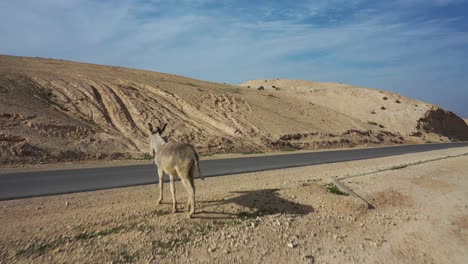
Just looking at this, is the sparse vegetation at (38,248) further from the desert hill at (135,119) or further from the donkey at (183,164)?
the desert hill at (135,119)

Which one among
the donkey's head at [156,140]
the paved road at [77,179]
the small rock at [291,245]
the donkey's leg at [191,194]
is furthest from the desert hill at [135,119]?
the small rock at [291,245]

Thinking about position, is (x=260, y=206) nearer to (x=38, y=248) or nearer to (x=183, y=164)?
(x=183, y=164)

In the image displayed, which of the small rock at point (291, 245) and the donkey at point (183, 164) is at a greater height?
the donkey at point (183, 164)

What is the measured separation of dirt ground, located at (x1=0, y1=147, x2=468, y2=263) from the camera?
624cm

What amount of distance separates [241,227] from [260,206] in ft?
4.92

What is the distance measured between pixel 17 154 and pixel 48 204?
11.5 m

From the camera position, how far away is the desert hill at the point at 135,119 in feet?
71.2

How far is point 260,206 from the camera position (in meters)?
8.97

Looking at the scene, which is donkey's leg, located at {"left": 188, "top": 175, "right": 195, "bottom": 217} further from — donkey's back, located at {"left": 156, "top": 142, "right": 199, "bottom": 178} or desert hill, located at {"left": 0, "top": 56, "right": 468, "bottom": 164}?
desert hill, located at {"left": 0, "top": 56, "right": 468, "bottom": 164}

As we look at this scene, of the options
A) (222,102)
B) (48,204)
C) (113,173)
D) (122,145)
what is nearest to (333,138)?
(222,102)

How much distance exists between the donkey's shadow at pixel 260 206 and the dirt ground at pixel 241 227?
0.08ft

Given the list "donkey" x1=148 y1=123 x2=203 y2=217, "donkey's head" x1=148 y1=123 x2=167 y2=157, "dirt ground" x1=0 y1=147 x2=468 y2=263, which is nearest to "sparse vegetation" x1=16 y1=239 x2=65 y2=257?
"dirt ground" x1=0 y1=147 x2=468 y2=263

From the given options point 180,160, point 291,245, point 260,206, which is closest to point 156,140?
point 180,160

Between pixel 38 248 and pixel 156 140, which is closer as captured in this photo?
pixel 38 248
